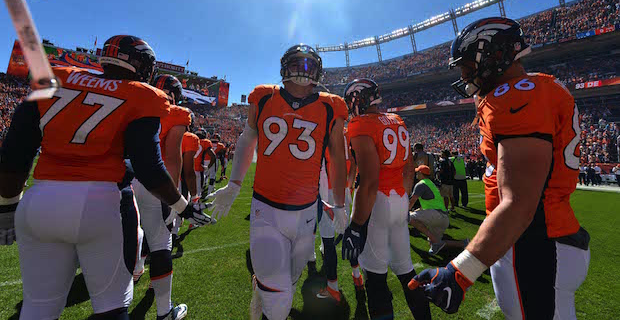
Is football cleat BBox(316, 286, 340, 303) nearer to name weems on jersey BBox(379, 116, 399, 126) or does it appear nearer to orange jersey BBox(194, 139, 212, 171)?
name weems on jersey BBox(379, 116, 399, 126)

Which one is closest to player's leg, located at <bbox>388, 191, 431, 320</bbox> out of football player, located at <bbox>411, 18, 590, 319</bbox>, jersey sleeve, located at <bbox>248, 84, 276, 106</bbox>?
football player, located at <bbox>411, 18, 590, 319</bbox>

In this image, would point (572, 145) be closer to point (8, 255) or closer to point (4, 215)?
point (4, 215)

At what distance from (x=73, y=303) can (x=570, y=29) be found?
4256 centimetres

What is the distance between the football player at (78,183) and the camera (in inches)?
59.2

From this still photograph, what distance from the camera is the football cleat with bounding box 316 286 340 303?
11.3 feet

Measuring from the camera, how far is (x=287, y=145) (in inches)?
86.9

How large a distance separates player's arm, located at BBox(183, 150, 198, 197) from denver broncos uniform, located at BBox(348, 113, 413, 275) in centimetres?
262

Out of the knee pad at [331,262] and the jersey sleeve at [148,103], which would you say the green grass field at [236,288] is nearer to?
the knee pad at [331,262]

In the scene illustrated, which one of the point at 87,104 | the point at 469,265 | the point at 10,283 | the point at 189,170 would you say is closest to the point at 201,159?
the point at 189,170

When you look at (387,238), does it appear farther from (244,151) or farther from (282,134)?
(244,151)

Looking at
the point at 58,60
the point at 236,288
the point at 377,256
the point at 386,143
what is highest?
the point at 58,60

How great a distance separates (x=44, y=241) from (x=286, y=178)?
1472 mm

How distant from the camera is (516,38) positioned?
5.41ft

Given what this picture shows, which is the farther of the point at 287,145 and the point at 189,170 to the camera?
the point at 189,170
